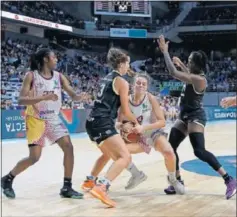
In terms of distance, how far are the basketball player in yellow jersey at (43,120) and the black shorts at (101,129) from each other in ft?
1.51

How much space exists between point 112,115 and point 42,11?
19.4 m

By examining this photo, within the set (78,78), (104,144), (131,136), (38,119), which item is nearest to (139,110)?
(131,136)

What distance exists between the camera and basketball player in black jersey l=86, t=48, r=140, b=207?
399 cm

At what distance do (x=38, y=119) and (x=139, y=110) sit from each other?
99 cm

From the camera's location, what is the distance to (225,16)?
27.8 meters

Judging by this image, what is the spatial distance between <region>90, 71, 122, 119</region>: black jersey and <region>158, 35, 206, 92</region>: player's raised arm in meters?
0.50

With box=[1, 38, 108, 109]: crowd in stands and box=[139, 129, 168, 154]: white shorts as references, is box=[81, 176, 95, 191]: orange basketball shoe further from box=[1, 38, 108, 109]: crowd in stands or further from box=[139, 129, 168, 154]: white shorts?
box=[1, 38, 108, 109]: crowd in stands

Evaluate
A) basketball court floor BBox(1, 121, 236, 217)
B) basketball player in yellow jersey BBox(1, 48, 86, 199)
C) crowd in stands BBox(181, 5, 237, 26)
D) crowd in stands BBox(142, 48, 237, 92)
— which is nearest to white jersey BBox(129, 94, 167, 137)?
basketball player in yellow jersey BBox(1, 48, 86, 199)

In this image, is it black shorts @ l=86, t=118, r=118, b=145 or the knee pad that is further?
the knee pad

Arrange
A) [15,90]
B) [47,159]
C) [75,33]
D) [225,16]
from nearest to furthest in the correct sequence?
1. [47,159]
2. [15,90]
3. [75,33]
4. [225,16]

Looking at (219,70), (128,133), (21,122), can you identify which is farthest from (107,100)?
(219,70)

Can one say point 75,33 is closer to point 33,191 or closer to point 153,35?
point 153,35

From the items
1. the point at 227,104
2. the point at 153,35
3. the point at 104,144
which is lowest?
the point at 104,144

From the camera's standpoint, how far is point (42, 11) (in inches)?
890
